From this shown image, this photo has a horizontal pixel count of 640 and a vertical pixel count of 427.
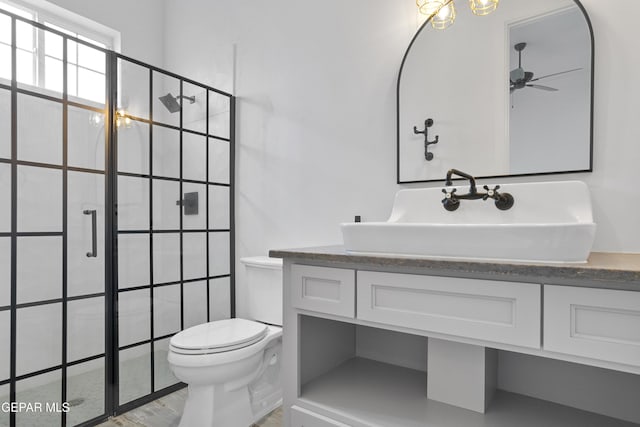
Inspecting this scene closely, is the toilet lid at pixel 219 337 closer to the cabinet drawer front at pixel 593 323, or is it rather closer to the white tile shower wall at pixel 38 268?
the white tile shower wall at pixel 38 268

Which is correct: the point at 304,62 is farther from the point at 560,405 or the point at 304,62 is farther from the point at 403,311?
the point at 560,405

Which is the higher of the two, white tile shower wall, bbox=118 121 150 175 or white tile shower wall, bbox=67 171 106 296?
white tile shower wall, bbox=118 121 150 175

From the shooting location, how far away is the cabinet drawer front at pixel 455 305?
942mm

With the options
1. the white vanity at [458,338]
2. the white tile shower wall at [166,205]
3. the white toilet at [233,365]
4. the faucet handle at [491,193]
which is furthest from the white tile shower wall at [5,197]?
the faucet handle at [491,193]

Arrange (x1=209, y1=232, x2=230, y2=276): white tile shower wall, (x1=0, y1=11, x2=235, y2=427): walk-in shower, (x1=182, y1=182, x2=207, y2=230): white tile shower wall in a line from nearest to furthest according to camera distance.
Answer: (x1=0, y1=11, x2=235, y2=427): walk-in shower → (x1=182, y1=182, x2=207, y2=230): white tile shower wall → (x1=209, y1=232, x2=230, y2=276): white tile shower wall

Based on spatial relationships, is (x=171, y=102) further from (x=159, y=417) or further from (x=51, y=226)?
(x=159, y=417)

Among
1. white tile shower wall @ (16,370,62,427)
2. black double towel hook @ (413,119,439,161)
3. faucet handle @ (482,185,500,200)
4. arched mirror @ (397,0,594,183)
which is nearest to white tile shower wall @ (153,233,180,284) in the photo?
white tile shower wall @ (16,370,62,427)

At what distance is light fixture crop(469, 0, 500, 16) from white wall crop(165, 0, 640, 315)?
0.27m

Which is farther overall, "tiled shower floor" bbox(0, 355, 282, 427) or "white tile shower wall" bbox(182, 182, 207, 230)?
"white tile shower wall" bbox(182, 182, 207, 230)

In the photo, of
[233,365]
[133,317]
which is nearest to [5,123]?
[133,317]

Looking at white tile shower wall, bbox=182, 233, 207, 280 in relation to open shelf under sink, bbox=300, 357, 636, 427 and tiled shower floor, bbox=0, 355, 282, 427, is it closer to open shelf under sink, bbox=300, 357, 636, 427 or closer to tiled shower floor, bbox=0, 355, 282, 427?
tiled shower floor, bbox=0, 355, 282, 427

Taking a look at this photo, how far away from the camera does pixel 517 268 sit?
2.93 feet

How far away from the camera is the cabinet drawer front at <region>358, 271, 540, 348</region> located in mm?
942

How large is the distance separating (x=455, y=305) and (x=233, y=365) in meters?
1.05
